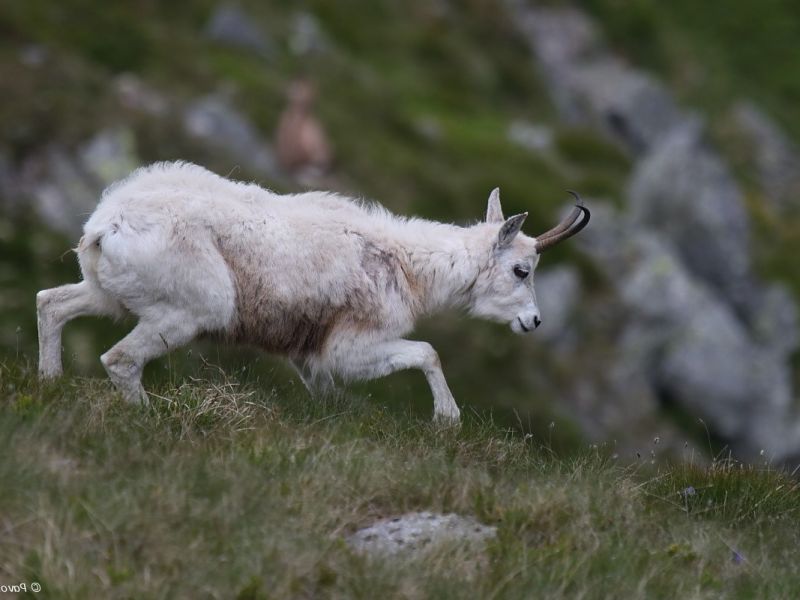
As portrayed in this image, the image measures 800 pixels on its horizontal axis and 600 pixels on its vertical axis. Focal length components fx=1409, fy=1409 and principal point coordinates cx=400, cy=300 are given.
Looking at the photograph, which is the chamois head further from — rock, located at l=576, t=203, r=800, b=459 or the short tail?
rock, located at l=576, t=203, r=800, b=459

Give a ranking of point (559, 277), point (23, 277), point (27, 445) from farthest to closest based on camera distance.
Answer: point (559, 277), point (23, 277), point (27, 445)

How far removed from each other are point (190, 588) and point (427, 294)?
5.78 metres

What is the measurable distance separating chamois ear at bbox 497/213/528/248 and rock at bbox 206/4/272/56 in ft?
101

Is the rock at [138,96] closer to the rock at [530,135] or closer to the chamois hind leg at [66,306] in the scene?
the rock at [530,135]

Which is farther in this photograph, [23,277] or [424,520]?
[23,277]

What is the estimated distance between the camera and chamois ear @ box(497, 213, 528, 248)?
1273 cm

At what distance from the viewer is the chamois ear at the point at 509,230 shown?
41.8 feet

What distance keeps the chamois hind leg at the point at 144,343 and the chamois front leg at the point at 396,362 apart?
60.4 inches

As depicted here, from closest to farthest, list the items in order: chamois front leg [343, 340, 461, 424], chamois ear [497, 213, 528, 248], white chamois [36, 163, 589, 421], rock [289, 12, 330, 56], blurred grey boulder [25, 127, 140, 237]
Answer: white chamois [36, 163, 589, 421] → chamois front leg [343, 340, 461, 424] → chamois ear [497, 213, 528, 248] → blurred grey boulder [25, 127, 140, 237] → rock [289, 12, 330, 56]

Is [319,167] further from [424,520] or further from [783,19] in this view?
[783,19]

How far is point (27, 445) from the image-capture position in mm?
8375

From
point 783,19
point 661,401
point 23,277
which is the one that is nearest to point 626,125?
point 783,19

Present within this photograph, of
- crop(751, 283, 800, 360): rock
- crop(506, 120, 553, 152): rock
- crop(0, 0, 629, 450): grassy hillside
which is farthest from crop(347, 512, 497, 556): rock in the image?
crop(506, 120, 553, 152): rock

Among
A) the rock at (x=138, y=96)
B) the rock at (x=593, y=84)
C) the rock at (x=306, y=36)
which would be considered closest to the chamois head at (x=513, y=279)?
the rock at (x=138, y=96)
